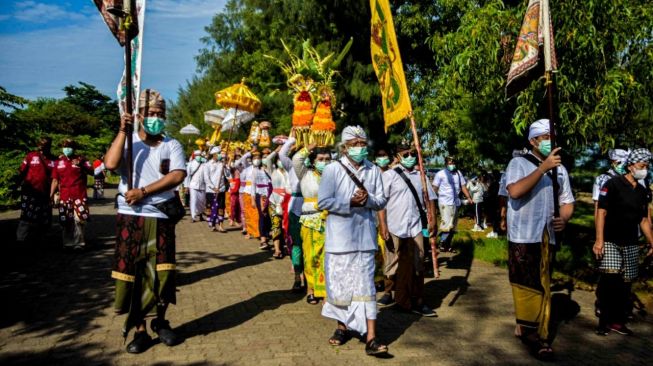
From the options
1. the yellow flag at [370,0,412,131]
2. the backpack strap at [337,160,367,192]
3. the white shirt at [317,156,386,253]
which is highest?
the yellow flag at [370,0,412,131]

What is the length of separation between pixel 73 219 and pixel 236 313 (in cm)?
597

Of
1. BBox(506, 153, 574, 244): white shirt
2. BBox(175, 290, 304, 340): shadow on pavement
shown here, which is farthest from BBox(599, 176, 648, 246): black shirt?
BBox(175, 290, 304, 340): shadow on pavement

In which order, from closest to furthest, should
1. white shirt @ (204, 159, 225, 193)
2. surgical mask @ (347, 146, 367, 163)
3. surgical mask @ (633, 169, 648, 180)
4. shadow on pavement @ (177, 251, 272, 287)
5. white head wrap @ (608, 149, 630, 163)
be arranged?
surgical mask @ (347, 146, 367, 163), surgical mask @ (633, 169, 648, 180), white head wrap @ (608, 149, 630, 163), shadow on pavement @ (177, 251, 272, 287), white shirt @ (204, 159, 225, 193)

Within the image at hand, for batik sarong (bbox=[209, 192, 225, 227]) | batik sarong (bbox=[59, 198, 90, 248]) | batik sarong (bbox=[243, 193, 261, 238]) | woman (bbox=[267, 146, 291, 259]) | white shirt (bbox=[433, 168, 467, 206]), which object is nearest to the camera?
woman (bbox=[267, 146, 291, 259])

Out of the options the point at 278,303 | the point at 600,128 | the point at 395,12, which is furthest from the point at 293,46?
the point at 278,303

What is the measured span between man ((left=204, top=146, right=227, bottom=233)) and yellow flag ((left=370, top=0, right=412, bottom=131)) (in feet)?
30.1

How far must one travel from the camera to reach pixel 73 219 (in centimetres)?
1112

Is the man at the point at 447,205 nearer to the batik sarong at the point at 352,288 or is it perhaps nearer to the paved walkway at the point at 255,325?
the paved walkway at the point at 255,325

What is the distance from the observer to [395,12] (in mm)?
22922

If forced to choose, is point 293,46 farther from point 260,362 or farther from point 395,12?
point 260,362

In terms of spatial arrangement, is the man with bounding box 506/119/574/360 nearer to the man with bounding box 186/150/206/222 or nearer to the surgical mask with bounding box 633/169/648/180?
the surgical mask with bounding box 633/169/648/180

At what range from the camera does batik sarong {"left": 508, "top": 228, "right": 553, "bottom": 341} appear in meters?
5.30

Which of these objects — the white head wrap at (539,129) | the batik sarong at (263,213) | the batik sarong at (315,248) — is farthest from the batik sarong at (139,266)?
the batik sarong at (263,213)

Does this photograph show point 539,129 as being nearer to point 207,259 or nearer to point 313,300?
point 313,300
